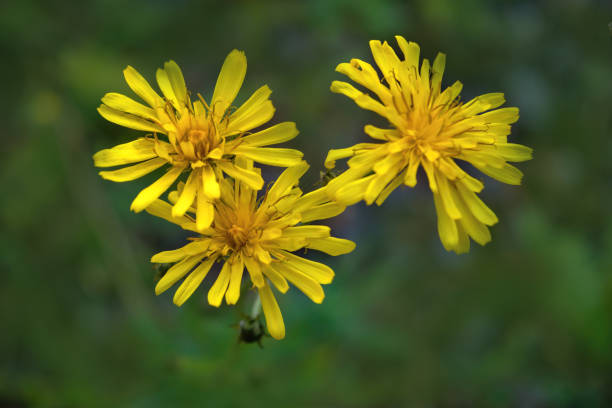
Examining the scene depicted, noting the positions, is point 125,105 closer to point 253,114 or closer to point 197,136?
point 197,136

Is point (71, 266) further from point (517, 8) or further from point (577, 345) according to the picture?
point (517, 8)

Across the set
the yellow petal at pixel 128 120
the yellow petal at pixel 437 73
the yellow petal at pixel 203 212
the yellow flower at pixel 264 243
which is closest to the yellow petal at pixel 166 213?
the yellow flower at pixel 264 243

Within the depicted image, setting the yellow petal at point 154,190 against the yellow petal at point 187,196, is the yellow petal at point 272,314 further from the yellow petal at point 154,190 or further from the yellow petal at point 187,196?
the yellow petal at point 154,190

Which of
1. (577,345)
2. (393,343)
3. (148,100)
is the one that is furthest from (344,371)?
(148,100)

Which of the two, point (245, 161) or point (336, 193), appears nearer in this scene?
point (336, 193)

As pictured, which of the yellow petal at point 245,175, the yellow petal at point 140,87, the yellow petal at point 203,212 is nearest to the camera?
the yellow petal at point 203,212

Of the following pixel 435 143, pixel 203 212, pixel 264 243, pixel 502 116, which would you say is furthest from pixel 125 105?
pixel 502 116

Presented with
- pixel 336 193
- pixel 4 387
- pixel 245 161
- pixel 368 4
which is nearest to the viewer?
pixel 336 193
